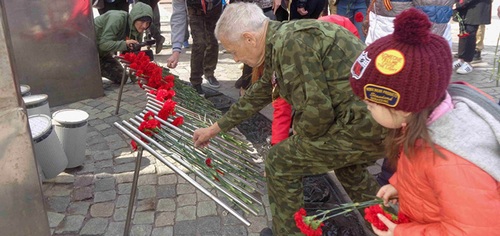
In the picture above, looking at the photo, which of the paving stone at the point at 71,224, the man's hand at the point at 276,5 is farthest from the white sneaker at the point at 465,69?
the paving stone at the point at 71,224

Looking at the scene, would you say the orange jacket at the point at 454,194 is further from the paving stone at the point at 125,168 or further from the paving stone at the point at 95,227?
the paving stone at the point at 125,168

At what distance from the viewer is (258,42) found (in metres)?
2.32

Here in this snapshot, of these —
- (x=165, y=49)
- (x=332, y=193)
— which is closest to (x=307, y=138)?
(x=332, y=193)

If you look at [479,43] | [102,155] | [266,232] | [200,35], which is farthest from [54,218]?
[479,43]

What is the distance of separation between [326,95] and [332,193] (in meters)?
1.47

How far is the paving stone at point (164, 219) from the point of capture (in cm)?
300

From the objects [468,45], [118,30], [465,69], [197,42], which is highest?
[118,30]

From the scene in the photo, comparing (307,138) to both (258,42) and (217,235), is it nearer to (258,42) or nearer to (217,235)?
(258,42)

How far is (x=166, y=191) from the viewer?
133 inches

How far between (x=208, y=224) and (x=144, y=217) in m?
0.46

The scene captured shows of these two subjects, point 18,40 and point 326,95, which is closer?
point 326,95

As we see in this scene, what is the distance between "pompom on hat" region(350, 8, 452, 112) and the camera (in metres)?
1.38

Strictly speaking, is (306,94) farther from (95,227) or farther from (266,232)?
(95,227)

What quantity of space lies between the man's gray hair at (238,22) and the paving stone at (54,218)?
1.76 m
